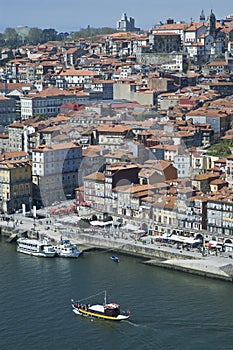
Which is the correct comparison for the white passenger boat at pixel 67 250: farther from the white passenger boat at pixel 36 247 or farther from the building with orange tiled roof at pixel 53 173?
the building with orange tiled roof at pixel 53 173

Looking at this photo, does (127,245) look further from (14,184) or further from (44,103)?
(44,103)

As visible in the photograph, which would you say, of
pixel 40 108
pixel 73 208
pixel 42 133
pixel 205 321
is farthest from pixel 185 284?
pixel 40 108

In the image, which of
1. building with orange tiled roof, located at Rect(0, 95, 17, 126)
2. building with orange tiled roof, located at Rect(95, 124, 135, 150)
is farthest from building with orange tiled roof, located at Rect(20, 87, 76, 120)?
building with orange tiled roof, located at Rect(95, 124, 135, 150)

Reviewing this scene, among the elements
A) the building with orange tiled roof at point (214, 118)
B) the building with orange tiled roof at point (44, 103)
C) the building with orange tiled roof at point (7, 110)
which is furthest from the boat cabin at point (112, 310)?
the building with orange tiled roof at point (7, 110)

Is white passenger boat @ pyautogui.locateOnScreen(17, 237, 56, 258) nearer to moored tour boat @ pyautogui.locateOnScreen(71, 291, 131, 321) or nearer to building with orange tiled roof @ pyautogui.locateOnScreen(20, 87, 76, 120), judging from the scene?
moored tour boat @ pyautogui.locateOnScreen(71, 291, 131, 321)

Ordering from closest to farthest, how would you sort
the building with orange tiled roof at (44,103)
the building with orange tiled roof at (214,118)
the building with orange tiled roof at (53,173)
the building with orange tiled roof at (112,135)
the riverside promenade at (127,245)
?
the riverside promenade at (127,245) < the building with orange tiled roof at (53,173) < the building with orange tiled roof at (112,135) < the building with orange tiled roof at (214,118) < the building with orange tiled roof at (44,103)

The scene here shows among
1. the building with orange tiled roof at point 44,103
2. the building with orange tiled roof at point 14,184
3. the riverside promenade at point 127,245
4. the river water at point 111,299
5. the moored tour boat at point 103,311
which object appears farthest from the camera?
the building with orange tiled roof at point 44,103
